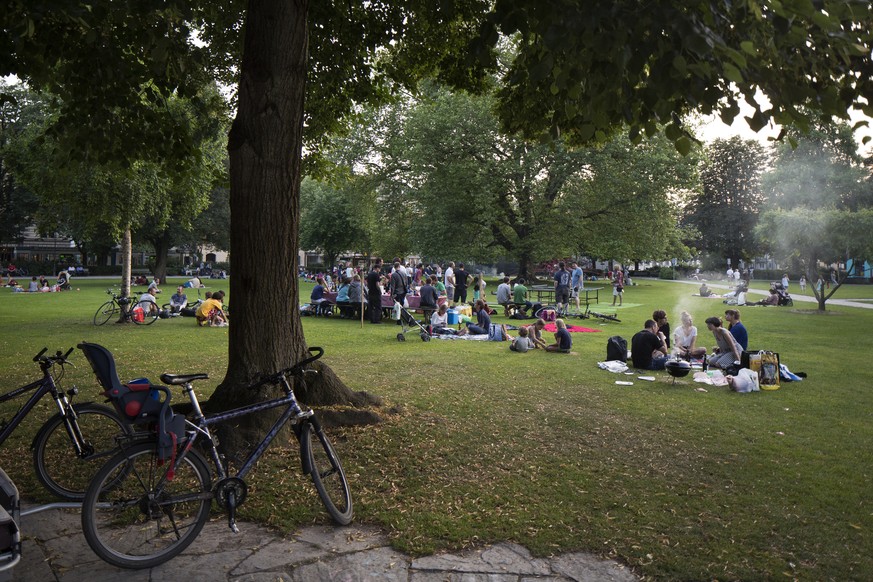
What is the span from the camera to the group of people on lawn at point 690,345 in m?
11.5

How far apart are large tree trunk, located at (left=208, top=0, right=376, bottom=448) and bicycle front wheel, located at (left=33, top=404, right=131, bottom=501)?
0.96 m

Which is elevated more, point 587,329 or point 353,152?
point 353,152

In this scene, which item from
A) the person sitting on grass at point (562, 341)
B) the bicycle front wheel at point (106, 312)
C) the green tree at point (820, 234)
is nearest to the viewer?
the person sitting on grass at point (562, 341)

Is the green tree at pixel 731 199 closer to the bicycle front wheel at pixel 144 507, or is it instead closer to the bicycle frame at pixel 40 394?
the bicycle frame at pixel 40 394

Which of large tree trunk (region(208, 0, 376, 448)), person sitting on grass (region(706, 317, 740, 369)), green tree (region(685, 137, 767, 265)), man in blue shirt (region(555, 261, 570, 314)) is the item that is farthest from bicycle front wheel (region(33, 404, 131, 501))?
green tree (region(685, 137, 767, 265))

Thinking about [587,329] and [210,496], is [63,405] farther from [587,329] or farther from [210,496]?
[587,329]

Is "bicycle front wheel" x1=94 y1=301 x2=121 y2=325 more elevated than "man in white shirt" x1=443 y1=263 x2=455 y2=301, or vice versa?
"man in white shirt" x1=443 y1=263 x2=455 y2=301

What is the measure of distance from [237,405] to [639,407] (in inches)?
214

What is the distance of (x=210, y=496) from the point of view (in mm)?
4184

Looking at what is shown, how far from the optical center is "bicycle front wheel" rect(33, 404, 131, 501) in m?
5.16

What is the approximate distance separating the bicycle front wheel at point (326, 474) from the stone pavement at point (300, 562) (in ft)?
0.62

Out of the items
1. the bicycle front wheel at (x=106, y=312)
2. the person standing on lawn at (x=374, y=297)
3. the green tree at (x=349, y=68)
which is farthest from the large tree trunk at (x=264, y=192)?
the bicycle front wheel at (x=106, y=312)

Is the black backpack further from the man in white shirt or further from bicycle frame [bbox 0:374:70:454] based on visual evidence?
the man in white shirt

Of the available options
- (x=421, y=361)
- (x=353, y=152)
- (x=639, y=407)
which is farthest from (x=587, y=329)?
(x=353, y=152)
